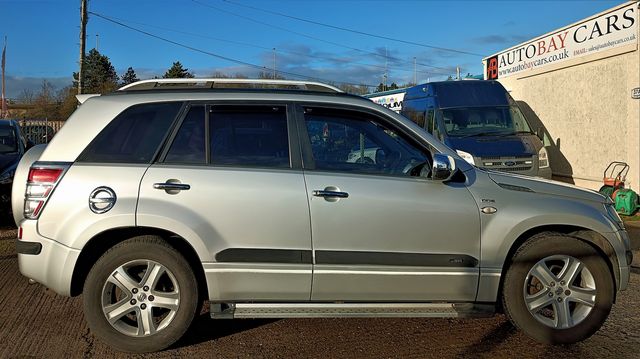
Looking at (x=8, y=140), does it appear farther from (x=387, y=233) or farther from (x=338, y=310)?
(x=387, y=233)

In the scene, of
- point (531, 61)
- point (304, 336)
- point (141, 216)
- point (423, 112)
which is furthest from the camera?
point (531, 61)

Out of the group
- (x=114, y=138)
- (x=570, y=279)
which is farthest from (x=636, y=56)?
(x=114, y=138)

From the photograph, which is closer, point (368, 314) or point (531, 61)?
point (368, 314)

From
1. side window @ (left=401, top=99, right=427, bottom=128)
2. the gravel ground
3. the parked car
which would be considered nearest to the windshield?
the parked car

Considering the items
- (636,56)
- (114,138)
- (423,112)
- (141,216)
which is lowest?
(141,216)

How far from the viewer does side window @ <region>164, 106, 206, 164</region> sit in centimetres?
390

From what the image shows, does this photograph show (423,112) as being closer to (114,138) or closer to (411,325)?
(411,325)

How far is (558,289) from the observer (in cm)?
404

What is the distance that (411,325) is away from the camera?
4535 millimetres

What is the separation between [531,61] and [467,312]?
13.1m

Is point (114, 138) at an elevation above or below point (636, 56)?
below

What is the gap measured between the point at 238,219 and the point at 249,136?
0.67 meters

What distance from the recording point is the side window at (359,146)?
4027mm

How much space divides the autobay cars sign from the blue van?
2.84 meters
